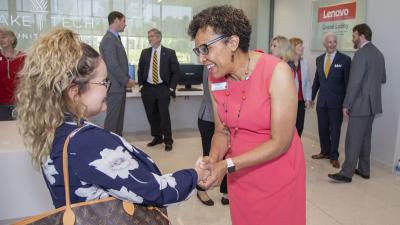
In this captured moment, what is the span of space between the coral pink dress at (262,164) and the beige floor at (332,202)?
1.55m

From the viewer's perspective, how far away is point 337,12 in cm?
524

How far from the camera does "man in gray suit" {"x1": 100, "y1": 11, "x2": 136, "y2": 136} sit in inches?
180

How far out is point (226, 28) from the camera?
54.4 inches

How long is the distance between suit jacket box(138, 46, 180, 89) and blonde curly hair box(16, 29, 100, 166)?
14.2 feet

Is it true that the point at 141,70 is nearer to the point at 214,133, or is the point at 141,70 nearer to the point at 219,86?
the point at 214,133

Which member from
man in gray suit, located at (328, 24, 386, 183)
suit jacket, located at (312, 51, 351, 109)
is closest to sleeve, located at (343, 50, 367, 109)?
man in gray suit, located at (328, 24, 386, 183)

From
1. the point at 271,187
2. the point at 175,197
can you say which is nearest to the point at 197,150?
the point at 271,187

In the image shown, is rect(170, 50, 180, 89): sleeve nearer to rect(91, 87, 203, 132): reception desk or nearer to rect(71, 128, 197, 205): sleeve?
rect(91, 87, 203, 132): reception desk

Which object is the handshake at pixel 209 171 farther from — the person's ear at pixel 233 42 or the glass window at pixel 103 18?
the glass window at pixel 103 18

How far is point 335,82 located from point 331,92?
14cm

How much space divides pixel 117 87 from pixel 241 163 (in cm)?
355

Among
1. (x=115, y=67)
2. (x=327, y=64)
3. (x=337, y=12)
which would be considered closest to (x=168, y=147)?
(x=115, y=67)

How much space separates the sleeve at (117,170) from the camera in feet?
3.06

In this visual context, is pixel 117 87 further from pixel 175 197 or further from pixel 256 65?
pixel 175 197
